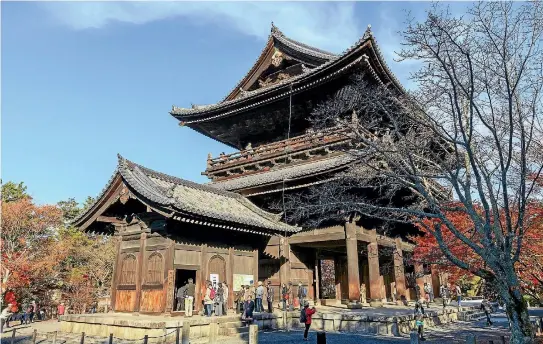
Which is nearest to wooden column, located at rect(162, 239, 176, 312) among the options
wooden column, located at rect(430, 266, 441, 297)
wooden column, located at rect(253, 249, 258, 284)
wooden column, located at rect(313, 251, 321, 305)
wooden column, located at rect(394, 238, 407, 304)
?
wooden column, located at rect(253, 249, 258, 284)

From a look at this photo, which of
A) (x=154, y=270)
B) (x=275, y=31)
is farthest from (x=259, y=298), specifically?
(x=275, y=31)

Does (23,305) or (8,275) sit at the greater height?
(8,275)

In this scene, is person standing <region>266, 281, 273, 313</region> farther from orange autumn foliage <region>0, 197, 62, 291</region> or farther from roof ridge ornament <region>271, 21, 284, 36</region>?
orange autumn foliage <region>0, 197, 62, 291</region>

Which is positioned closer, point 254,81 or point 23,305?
point 254,81

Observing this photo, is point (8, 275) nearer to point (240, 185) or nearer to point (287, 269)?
point (240, 185)

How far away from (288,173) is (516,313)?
11735mm

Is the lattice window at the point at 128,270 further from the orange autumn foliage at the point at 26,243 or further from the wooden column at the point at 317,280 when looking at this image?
the orange autumn foliage at the point at 26,243

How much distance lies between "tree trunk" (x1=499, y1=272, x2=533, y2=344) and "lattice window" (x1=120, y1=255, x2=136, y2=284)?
11991 mm

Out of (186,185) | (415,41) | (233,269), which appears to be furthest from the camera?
(186,185)

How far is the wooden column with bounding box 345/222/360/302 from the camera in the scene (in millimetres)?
17094

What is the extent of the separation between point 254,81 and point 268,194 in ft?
29.9

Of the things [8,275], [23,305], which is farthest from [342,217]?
[23,305]

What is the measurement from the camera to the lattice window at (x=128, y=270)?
1452 cm

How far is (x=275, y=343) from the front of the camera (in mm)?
11766
